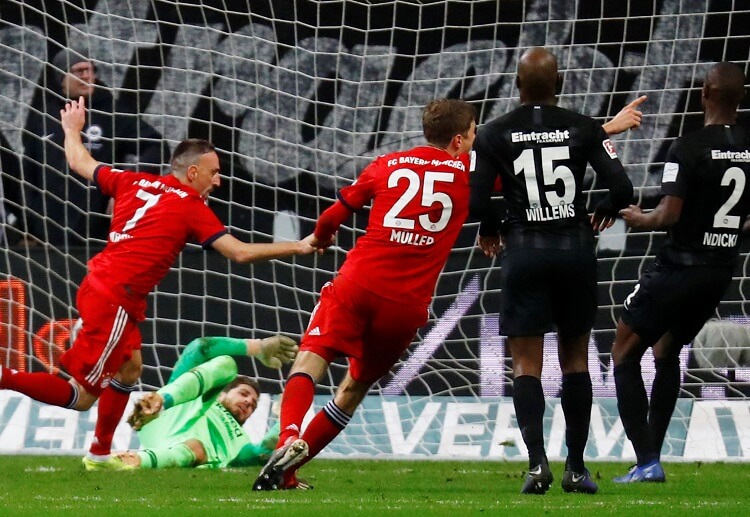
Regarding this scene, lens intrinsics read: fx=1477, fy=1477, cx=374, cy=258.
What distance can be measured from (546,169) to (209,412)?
2.88 metres

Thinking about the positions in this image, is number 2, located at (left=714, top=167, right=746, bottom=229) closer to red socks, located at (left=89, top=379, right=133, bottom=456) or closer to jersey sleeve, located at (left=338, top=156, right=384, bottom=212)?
jersey sleeve, located at (left=338, top=156, right=384, bottom=212)

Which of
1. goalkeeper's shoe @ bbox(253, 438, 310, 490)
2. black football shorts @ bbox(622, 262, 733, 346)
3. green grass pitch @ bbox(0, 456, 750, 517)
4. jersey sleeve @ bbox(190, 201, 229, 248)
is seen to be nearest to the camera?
green grass pitch @ bbox(0, 456, 750, 517)

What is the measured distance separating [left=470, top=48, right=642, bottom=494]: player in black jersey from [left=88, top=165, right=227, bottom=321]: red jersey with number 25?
1.90m

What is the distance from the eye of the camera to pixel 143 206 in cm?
710

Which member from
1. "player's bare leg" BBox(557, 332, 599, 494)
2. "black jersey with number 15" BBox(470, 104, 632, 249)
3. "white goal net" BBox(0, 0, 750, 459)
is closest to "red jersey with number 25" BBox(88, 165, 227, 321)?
"white goal net" BBox(0, 0, 750, 459)

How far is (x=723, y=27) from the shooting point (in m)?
8.66

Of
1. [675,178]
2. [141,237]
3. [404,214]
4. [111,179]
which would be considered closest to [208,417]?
[141,237]

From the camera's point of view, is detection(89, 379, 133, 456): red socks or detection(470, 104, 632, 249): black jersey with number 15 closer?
detection(470, 104, 632, 249): black jersey with number 15

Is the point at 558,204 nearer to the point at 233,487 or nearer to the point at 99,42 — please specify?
the point at 233,487

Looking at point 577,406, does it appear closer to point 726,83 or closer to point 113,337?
point 726,83

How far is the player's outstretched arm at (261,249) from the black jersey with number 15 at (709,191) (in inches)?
59.6

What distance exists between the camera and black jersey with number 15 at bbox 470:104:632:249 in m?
5.50

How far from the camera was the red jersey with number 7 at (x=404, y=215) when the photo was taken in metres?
5.96

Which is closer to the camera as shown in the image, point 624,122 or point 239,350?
point 624,122
